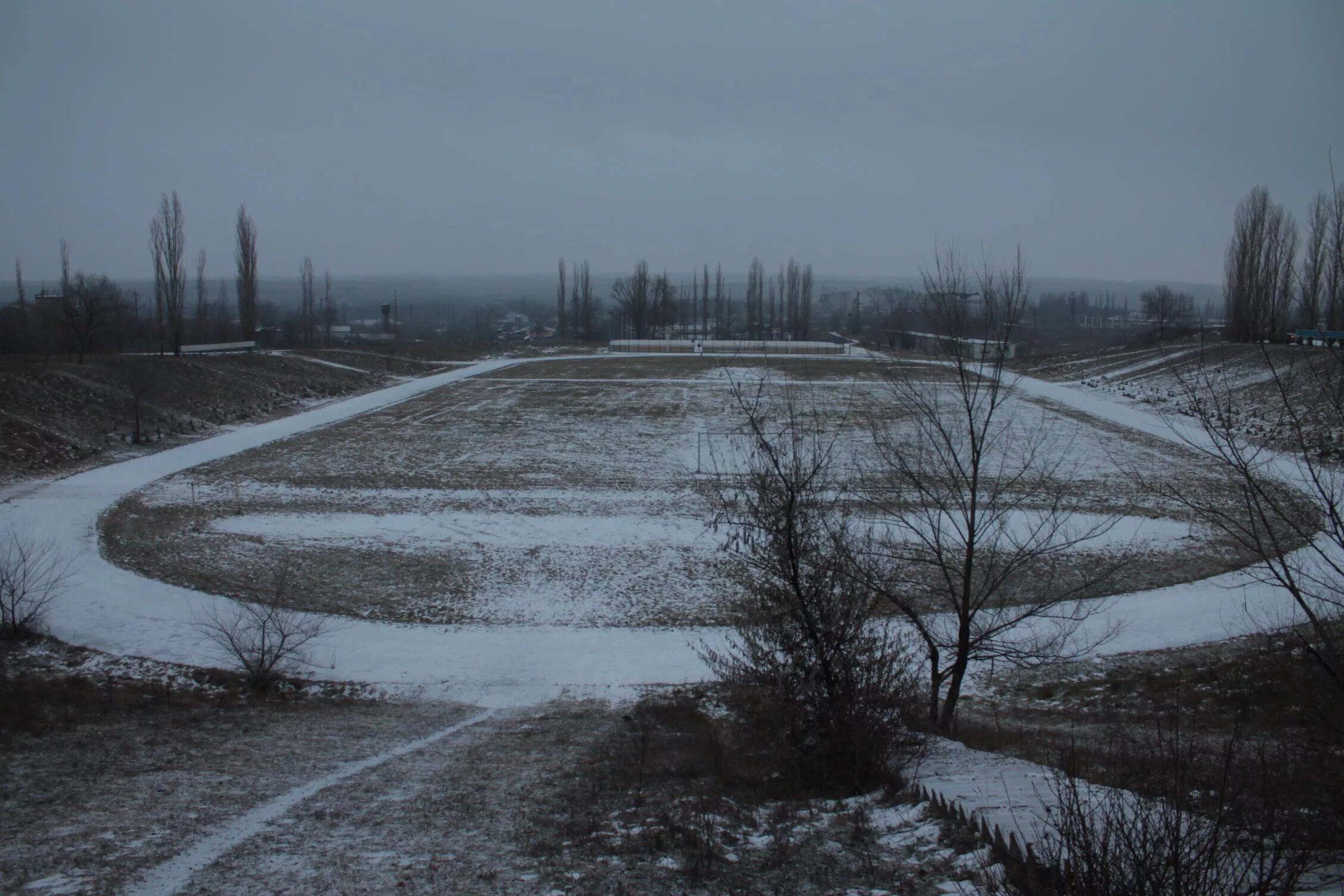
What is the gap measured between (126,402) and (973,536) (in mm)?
38247

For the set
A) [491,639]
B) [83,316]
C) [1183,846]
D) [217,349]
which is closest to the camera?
[1183,846]

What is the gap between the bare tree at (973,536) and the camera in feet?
31.7

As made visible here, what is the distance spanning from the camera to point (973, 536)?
993 cm

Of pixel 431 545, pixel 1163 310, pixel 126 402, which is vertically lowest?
pixel 431 545

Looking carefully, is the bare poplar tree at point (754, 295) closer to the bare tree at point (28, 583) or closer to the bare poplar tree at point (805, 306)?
the bare poplar tree at point (805, 306)

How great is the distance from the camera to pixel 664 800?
803 centimetres

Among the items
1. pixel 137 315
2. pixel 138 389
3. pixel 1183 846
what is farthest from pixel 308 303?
pixel 1183 846

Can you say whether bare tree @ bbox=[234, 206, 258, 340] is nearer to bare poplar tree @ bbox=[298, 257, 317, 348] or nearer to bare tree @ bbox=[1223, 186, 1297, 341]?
bare poplar tree @ bbox=[298, 257, 317, 348]

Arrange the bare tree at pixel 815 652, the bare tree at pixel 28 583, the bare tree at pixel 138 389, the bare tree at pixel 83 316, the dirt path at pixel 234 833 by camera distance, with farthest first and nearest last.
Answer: the bare tree at pixel 83 316, the bare tree at pixel 138 389, the bare tree at pixel 28 583, the bare tree at pixel 815 652, the dirt path at pixel 234 833

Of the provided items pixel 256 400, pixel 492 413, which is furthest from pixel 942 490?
pixel 256 400

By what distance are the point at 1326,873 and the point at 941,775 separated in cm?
353

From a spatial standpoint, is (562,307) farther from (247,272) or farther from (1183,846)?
(1183,846)

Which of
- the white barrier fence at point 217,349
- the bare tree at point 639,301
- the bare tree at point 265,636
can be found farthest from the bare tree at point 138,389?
the bare tree at point 639,301

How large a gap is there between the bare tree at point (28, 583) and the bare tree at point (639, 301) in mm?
84520
